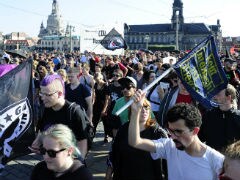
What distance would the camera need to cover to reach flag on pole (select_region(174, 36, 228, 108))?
11.5 feet

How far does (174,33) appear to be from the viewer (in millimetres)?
122625

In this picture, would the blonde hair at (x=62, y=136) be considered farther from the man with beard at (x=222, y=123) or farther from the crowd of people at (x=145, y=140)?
the man with beard at (x=222, y=123)

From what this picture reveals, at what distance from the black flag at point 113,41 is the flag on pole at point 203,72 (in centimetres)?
1254

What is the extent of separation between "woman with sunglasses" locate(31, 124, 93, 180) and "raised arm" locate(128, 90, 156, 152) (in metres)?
0.52

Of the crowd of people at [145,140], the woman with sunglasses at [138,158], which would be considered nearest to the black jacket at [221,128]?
the crowd of people at [145,140]

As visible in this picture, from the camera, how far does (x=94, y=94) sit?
23.6ft

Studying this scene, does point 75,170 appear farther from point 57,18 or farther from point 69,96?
point 57,18

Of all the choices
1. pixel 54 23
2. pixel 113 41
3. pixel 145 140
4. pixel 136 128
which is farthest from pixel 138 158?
pixel 54 23

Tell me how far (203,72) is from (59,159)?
197 cm

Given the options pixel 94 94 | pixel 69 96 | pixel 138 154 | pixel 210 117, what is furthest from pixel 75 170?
pixel 94 94

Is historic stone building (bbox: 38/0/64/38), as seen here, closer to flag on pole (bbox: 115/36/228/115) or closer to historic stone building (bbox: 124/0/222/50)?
historic stone building (bbox: 124/0/222/50)

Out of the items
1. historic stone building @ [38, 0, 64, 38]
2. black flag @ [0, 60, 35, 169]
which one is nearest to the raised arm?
black flag @ [0, 60, 35, 169]

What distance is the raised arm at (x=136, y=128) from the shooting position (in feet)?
8.63

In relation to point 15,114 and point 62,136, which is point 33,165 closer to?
point 15,114
